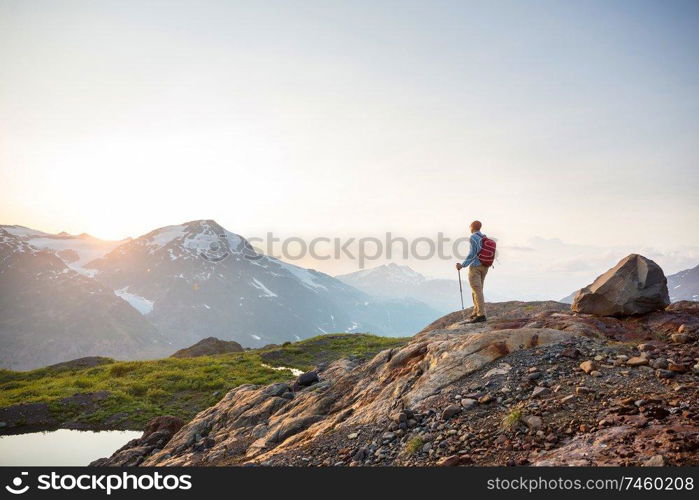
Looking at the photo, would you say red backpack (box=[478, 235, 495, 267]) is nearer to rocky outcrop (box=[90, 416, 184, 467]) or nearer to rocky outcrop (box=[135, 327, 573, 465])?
rocky outcrop (box=[135, 327, 573, 465])

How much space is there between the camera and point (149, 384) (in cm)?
4469

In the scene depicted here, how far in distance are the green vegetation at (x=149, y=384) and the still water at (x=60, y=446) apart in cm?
236

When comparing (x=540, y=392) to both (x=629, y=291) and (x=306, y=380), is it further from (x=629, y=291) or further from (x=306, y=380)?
(x=306, y=380)

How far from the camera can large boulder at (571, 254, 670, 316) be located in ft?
61.2

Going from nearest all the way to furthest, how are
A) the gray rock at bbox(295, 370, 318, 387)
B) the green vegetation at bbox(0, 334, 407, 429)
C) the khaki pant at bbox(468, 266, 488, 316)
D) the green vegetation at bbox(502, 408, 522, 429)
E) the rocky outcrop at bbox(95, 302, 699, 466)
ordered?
the rocky outcrop at bbox(95, 302, 699, 466) → the green vegetation at bbox(502, 408, 522, 429) → the khaki pant at bbox(468, 266, 488, 316) → the gray rock at bbox(295, 370, 318, 387) → the green vegetation at bbox(0, 334, 407, 429)

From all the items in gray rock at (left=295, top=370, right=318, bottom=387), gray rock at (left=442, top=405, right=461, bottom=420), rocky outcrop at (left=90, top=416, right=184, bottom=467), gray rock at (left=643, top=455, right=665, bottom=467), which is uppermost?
gray rock at (left=643, top=455, right=665, bottom=467)

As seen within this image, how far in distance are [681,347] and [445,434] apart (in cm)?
962

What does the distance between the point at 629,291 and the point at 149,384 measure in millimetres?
46530

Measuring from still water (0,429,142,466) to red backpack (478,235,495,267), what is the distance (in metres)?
28.0

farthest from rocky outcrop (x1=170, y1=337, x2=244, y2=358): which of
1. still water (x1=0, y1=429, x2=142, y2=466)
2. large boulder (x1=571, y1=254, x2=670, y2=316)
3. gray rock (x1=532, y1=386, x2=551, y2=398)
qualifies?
gray rock (x1=532, y1=386, x2=551, y2=398)

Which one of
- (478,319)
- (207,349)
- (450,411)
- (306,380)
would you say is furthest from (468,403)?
(207,349)

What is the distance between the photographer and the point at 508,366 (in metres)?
14.4

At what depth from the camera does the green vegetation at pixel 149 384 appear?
36781mm

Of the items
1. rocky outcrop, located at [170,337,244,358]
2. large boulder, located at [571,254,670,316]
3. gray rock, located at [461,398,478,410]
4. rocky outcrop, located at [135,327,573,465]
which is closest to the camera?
gray rock, located at [461,398,478,410]
